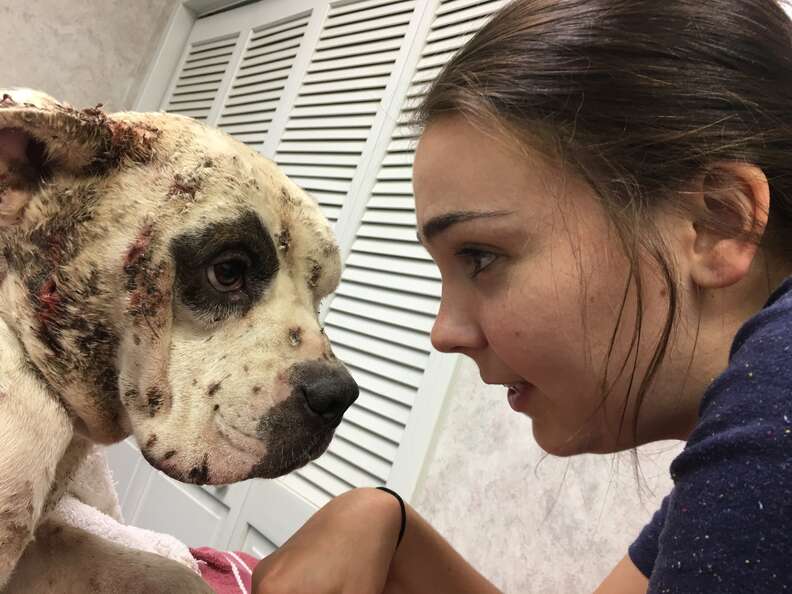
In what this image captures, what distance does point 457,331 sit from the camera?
72cm

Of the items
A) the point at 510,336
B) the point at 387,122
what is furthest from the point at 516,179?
the point at 387,122

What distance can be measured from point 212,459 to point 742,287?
0.52 meters

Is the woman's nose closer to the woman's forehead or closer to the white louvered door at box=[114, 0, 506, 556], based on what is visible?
the woman's forehead

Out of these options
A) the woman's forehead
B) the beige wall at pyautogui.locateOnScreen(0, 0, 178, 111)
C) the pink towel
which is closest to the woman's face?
the woman's forehead

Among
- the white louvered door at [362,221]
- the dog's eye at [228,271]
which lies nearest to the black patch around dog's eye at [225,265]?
the dog's eye at [228,271]

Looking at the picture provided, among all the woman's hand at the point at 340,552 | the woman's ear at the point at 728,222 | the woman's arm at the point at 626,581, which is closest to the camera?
the woman's ear at the point at 728,222

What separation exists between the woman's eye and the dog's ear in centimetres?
36

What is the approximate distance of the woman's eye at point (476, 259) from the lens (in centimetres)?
66

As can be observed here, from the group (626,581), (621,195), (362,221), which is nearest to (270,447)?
(621,195)

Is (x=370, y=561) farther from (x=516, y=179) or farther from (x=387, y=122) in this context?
(x=387, y=122)

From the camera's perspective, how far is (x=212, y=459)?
0.62 metres

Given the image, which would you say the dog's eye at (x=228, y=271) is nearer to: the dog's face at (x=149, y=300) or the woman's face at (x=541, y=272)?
the dog's face at (x=149, y=300)

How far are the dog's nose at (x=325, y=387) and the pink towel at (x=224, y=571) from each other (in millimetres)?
489

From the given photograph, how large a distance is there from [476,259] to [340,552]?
38 centimetres
